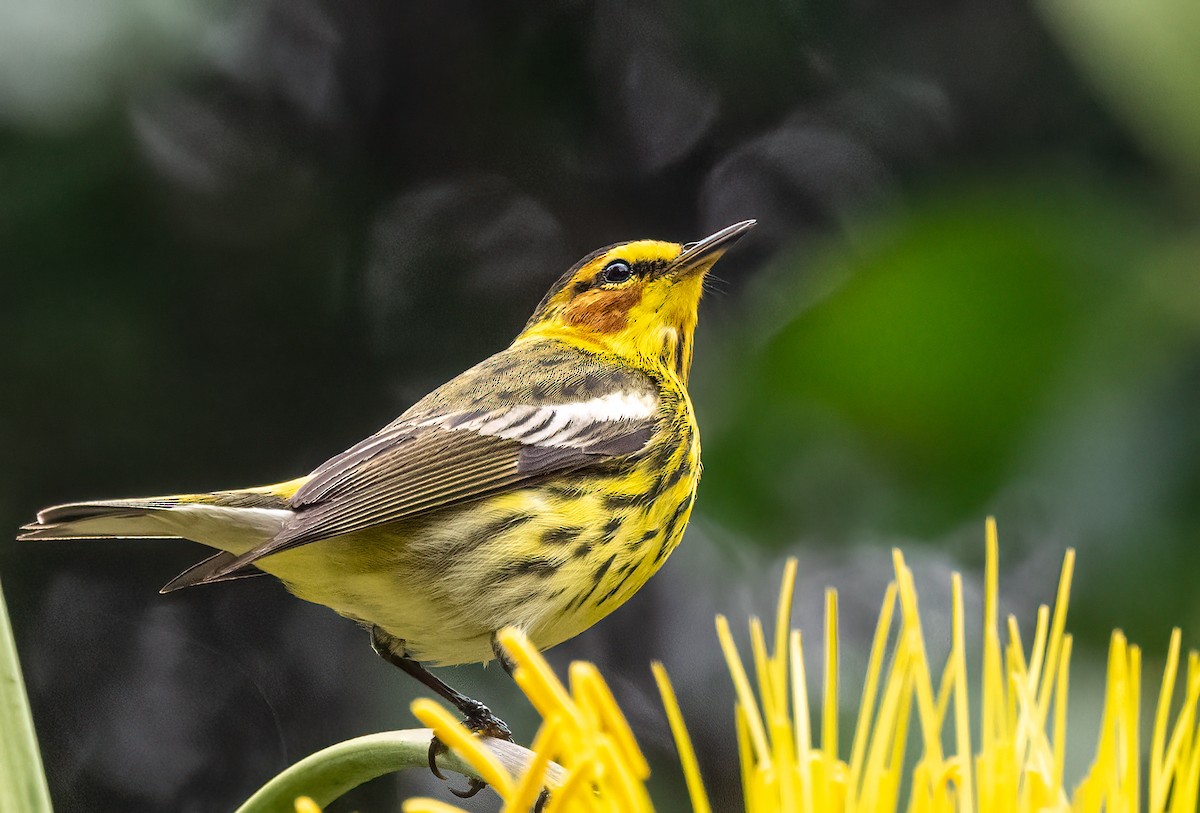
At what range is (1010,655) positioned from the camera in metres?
1.05

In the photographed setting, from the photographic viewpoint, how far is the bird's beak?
2234 mm

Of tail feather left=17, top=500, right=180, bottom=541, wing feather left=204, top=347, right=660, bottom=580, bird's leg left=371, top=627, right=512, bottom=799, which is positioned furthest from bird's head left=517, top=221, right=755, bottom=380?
tail feather left=17, top=500, right=180, bottom=541

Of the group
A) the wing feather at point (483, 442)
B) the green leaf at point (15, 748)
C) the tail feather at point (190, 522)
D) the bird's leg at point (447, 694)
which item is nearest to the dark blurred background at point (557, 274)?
the wing feather at point (483, 442)

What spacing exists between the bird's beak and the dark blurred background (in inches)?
5.9

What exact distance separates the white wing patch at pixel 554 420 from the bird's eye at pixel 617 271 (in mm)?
347

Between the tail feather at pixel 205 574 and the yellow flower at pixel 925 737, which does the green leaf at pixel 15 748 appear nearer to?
the yellow flower at pixel 925 737

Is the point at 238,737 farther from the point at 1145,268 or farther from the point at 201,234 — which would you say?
the point at 1145,268

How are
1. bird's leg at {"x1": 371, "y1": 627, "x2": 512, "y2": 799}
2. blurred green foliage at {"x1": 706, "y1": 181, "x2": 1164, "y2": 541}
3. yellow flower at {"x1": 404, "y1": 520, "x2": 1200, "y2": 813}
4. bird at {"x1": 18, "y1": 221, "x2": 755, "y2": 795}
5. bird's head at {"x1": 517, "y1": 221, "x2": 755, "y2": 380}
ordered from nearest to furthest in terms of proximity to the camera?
yellow flower at {"x1": 404, "y1": 520, "x2": 1200, "y2": 813} < bird at {"x1": 18, "y1": 221, "x2": 755, "y2": 795} < bird's leg at {"x1": 371, "y1": 627, "x2": 512, "y2": 799} < blurred green foliage at {"x1": 706, "y1": 181, "x2": 1164, "y2": 541} < bird's head at {"x1": 517, "y1": 221, "x2": 755, "y2": 380}

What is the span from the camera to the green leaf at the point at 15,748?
943 mm

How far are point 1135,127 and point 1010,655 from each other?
1.07m

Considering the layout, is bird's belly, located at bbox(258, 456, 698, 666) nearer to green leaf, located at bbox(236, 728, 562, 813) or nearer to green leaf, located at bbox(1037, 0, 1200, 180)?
green leaf, located at bbox(236, 728, 562, 813)

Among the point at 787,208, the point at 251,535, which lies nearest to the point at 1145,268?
the point at 251,535

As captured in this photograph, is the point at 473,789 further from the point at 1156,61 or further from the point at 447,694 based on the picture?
the point at 1156,61

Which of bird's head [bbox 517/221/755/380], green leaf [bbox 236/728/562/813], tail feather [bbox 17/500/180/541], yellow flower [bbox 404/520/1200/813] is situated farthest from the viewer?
bird's head [bbox 517/221/755/380]
